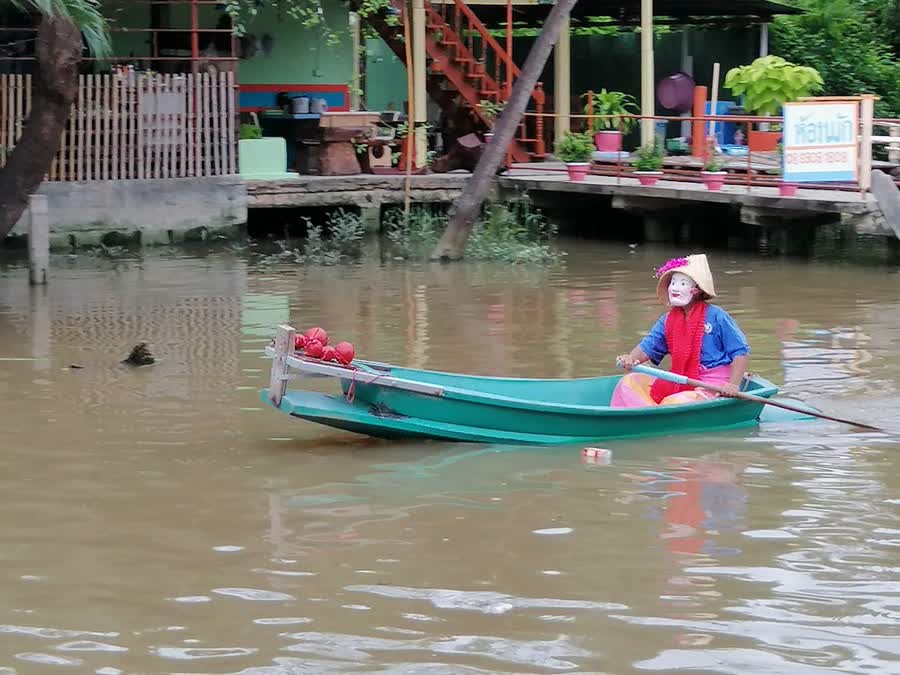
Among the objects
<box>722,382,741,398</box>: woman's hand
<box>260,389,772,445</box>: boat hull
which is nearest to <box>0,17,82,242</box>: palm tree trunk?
<box>260,389,772,445</box>: boat hull

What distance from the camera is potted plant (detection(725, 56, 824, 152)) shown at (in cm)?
2000

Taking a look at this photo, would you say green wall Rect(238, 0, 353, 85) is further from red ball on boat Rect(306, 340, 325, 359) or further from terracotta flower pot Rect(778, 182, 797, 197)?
red ball on boat Rect(306, 340, 325, 359)

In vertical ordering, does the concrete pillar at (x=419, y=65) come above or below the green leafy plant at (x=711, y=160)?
above

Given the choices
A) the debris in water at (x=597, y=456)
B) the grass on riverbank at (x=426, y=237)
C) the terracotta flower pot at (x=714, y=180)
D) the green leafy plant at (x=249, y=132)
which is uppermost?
the green leafy plant at (x=249, y=132)

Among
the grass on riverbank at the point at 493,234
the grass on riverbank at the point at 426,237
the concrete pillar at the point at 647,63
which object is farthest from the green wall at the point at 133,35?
the concrete pillar at the point at 647,63

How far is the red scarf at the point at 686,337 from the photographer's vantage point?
9.37 meters

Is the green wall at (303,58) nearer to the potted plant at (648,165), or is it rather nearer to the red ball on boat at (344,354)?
the potted plant at (648,165)

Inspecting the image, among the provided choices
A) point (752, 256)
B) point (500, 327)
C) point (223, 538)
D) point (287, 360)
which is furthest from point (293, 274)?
point (223, 538)

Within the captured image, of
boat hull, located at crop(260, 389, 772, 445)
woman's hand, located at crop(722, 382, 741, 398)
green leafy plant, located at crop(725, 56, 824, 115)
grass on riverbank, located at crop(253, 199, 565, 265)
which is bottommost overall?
boat hull, located at crop(260, 389, 772, 445)

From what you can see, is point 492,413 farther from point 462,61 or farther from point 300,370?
point 462,61

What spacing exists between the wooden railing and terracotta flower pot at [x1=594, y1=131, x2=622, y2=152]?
17.0 feet

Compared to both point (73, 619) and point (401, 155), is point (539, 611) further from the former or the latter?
point (401, 155)

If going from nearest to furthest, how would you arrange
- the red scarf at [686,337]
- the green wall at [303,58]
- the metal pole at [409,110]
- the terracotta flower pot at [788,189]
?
the red scarf at [686,337]
the terracotta flower pot at [788,189]
the metal pole at [409,110]
the green wall at [303,58]

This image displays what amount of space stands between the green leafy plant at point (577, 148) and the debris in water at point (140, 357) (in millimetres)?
10428
